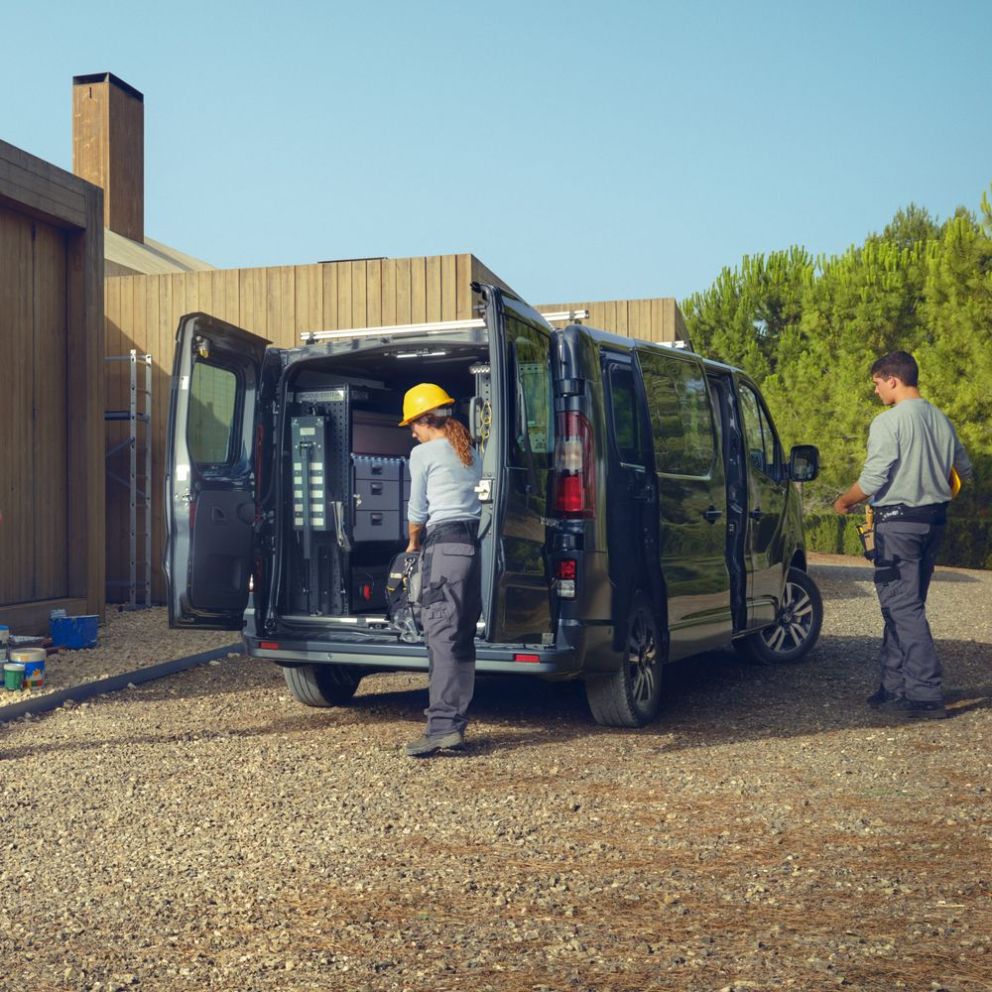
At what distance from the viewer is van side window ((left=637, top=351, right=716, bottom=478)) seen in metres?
7.83

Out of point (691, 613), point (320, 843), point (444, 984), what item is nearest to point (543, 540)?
point (691, 613)

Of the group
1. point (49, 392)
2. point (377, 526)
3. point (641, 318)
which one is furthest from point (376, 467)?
point (641, 318)

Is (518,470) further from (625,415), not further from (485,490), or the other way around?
(625,415)

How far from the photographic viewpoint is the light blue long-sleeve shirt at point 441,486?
681 cm

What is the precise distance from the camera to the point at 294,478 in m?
7.94

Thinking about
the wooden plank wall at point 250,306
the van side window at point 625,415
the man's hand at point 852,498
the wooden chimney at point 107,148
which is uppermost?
the wooden chimney at point 107,148

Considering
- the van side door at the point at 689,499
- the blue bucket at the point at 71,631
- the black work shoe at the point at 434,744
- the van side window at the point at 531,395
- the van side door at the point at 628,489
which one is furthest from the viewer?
the blue bucket at the point at 71,631

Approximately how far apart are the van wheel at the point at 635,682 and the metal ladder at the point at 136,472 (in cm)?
865

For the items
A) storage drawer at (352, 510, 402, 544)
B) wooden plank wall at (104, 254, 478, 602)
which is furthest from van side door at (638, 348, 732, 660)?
wooden plank wall at (104, 254, 478, 602)

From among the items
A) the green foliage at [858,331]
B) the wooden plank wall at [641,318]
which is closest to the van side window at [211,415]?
the wooden plank wall at [641,318]

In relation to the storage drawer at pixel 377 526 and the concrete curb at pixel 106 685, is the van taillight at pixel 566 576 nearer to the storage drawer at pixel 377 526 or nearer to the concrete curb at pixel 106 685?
the storage drawer at pixel 377 526

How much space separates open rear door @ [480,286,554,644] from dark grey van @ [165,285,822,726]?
11 mm

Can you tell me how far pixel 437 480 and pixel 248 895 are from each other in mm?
2889

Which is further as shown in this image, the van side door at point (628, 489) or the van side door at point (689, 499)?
the van side door at point (689, 499)
